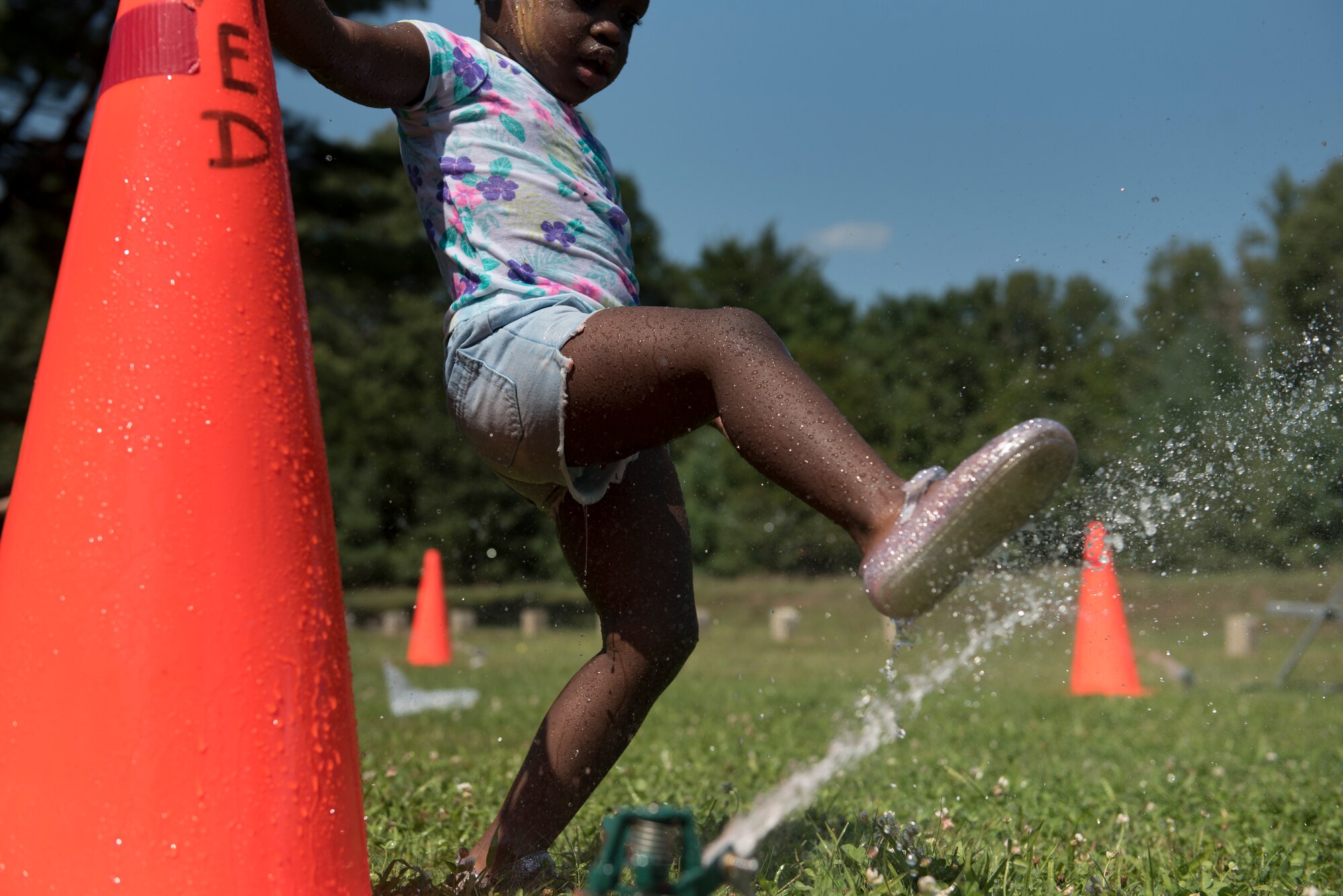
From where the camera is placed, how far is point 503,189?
212 centimetres

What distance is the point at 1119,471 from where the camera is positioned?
10.2 ft

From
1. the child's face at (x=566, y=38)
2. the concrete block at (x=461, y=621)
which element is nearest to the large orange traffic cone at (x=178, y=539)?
the child's face at (x=566, y=38)

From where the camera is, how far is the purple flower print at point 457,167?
214cm

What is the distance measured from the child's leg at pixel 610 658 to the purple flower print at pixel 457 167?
64 cm

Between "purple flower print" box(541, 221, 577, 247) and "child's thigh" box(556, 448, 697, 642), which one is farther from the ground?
"purple flower print" box(541, 221, 577, 247)

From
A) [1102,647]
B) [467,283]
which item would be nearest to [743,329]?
[467,283]

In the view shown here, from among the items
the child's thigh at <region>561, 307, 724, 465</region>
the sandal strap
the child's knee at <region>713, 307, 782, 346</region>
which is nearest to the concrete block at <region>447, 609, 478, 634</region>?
the child's thigh at <region>561, 307, 724, 465</region>

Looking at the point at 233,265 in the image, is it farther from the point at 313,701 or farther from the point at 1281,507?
the point at 1281,507

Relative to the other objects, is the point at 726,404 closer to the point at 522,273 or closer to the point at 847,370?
the point at 522,273

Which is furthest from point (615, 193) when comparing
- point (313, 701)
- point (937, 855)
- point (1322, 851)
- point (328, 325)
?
point (328, 325)

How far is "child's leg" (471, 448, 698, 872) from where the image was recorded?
2311 millimetres

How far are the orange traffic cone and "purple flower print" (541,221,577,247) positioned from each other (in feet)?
17.0

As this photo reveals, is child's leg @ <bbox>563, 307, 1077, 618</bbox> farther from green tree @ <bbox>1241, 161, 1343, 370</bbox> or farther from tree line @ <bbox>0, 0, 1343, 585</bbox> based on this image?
green tree @ <bbox>1241, 161, 1343, 370</bbox>

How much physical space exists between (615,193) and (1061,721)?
4542 mm
